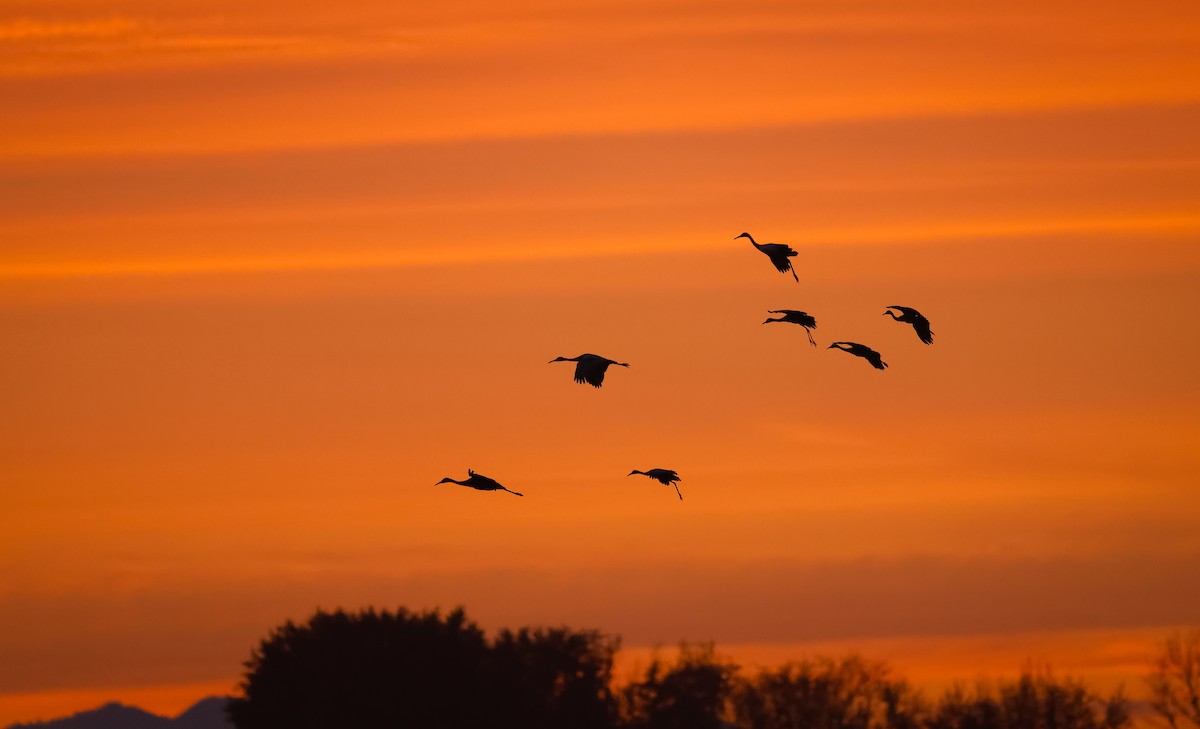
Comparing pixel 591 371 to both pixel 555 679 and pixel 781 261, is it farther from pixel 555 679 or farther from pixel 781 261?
pixel 555 679

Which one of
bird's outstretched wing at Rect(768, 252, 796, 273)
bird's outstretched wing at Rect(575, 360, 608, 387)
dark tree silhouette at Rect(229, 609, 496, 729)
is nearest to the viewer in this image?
bird's outstretched wing at Rect(575, 360, 608, 387)

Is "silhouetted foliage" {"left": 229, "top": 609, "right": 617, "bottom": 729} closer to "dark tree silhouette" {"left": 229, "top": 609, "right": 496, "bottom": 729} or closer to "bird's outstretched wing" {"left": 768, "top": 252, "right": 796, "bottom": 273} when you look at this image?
"dark tree silhouette" {"left": 229, "top": 609, "right": 496, "bottom": 729}

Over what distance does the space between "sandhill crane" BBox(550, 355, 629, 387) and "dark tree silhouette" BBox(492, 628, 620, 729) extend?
53540 mm

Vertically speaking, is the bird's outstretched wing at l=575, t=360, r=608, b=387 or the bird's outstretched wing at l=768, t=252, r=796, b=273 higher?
the bird's outstretched wing at l=768, t=252, r=796, b=273

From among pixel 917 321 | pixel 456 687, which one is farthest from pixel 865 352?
pixel 456 687

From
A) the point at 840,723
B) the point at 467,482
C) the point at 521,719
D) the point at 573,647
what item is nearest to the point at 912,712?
the point at 840,723

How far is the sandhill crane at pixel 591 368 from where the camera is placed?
62125mm

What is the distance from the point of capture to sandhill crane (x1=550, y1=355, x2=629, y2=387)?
6212cm

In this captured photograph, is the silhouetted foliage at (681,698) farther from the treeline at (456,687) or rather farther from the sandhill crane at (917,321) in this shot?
the sandhill crane at (917,321)

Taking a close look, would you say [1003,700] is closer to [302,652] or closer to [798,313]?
[302,652]

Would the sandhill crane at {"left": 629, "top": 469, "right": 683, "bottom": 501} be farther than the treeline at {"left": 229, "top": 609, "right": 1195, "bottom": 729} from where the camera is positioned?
No

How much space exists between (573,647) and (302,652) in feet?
75.2

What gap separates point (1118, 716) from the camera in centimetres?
14412

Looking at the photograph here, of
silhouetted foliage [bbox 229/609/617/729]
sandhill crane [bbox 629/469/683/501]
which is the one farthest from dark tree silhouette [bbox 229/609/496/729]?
sandhill crane [bbox 629/469/683/501]
